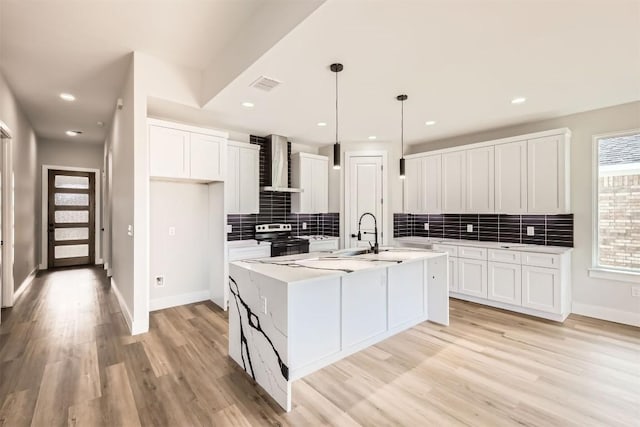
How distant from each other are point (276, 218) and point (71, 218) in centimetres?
534

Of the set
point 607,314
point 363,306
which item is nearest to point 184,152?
point 363,306

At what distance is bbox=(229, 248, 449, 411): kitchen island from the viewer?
2127mm

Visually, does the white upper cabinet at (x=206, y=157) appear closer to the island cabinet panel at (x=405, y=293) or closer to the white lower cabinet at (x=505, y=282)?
the island cabinet panel at (x=405, y=293)

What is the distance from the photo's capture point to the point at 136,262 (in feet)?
10.6

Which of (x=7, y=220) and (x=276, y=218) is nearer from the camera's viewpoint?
(x=7, y=220)

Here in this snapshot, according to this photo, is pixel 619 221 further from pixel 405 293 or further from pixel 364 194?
pixel 364 194

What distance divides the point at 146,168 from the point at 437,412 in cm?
344

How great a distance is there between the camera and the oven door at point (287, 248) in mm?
4566

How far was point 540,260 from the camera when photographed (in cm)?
378

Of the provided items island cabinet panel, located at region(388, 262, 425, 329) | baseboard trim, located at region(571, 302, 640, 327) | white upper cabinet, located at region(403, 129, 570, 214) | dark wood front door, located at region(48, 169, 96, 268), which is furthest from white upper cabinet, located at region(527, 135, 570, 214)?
dark wood front door, located at region(48, 169, 96, 268)

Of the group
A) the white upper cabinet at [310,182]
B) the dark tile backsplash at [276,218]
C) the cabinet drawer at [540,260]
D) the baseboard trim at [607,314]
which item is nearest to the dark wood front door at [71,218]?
the dark tile backsplash at [276,218]

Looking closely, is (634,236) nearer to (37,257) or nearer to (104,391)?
(104,391)

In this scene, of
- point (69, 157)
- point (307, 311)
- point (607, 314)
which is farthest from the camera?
point (69, 157)

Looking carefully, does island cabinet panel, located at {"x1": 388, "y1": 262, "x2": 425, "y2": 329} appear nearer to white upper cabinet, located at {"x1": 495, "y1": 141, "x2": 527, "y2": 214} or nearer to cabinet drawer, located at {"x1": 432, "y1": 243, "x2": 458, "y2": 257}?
cabinet drawer, located at {"x1": 432, "y1": 243, "x2": 458, "y2": 257}
